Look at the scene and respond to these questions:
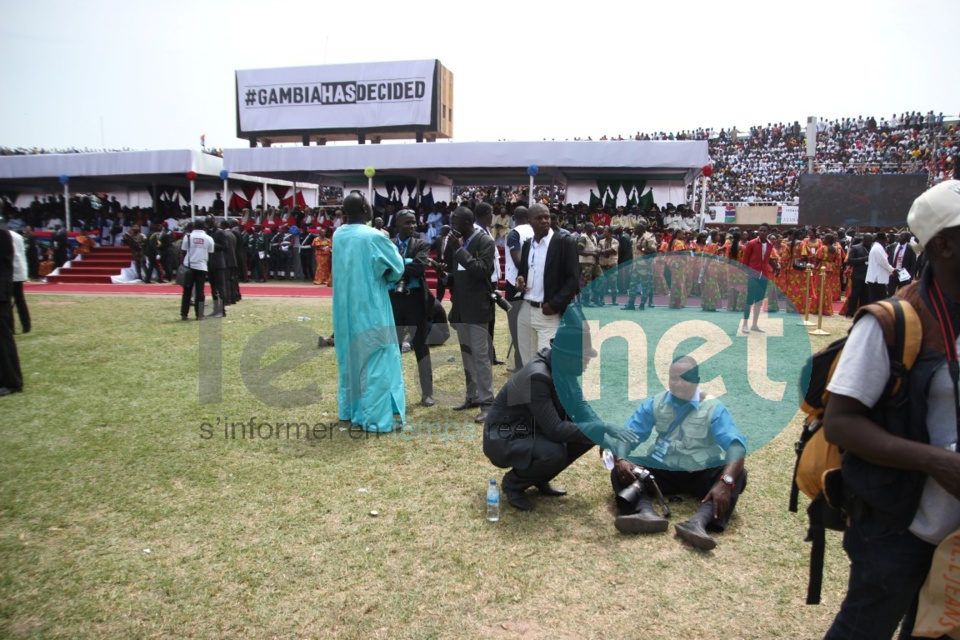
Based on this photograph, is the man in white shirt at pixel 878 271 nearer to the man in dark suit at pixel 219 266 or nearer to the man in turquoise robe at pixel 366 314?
the man in turquoise robe at pixel 366 314

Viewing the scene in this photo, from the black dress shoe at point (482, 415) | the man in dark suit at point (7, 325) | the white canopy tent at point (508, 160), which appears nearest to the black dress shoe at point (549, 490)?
the black dress shoe at point (482, 415)

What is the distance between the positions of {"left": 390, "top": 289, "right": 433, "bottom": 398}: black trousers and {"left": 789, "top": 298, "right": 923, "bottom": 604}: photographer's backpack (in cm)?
452

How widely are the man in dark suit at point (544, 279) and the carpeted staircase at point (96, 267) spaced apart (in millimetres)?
18164

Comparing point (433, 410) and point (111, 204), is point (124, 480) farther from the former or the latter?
point (111, 204)

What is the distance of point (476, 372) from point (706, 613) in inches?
133

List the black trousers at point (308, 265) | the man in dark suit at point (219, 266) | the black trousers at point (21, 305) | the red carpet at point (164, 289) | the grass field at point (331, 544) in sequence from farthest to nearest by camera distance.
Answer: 1. the black trousers at point (308, 265)
2. the red carpet at point (164, 289)
3. the man in dark suit at point (219, 266)
4. the black trousers at point (21, 305)
5. the grass field at point (331, 544)

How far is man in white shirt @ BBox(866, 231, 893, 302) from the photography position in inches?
440

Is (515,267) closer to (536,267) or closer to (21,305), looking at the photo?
(536,267)

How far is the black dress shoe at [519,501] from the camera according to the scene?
3.97 m

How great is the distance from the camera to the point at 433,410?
6.06m

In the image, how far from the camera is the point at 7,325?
6.23 m

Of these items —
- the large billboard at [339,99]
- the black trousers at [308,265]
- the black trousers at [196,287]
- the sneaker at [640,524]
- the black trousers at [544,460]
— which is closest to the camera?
the sneaker at [640,524]

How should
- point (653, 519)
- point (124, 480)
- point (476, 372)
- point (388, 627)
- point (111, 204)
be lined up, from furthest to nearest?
point (111, 204), point (476, 372), point (124, 480), point (653, 519), point (388, 627)

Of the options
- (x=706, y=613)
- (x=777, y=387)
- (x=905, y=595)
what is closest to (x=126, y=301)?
(x=777, y=387)
